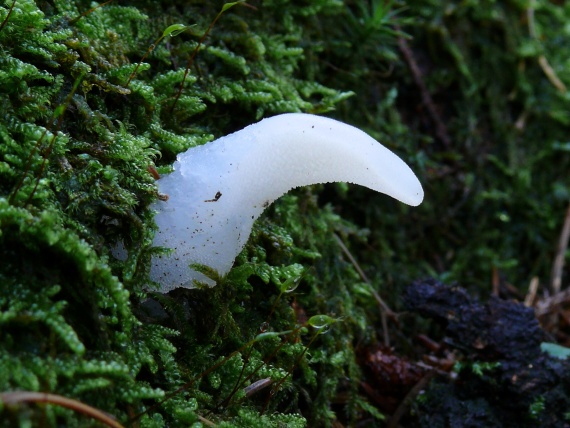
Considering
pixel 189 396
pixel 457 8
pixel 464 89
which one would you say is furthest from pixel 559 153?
pixel 189 396

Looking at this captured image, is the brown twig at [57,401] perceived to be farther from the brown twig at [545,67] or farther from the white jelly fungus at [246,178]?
the brown twig at [545,67]

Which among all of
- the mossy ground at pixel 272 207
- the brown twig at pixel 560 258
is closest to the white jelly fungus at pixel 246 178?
the mossy ground at pixel 272 207

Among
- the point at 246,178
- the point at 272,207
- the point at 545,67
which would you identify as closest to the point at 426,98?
the point at 545,67

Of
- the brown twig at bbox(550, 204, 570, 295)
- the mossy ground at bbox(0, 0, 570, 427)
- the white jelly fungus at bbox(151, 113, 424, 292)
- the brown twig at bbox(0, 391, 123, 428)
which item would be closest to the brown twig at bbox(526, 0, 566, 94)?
the mossy ground at bbox(0, 0, 570, 427)

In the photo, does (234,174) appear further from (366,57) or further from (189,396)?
(366,57)

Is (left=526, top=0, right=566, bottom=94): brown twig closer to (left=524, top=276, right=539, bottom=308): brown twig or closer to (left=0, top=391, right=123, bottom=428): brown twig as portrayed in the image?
(left=524, top=276, right=539, bottom=308): brown twig

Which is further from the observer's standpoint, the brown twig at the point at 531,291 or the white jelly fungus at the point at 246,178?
the brown twig at the point at 531,291

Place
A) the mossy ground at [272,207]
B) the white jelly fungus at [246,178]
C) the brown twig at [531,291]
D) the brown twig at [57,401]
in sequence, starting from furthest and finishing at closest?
the brown twig at [531,291] → the white jelly fungus at [246,178] → the mossy ground at [272,207] → the brown twig at [57,401]
